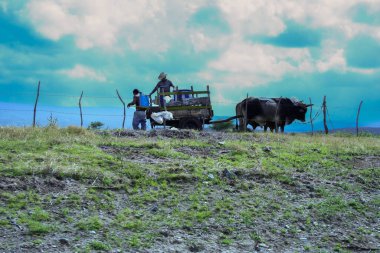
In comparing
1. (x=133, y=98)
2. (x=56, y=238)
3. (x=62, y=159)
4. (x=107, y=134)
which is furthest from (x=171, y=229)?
(x=133, y=98)

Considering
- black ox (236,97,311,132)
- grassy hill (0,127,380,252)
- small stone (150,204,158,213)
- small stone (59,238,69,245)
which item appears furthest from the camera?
black ox (236,97,311,132)

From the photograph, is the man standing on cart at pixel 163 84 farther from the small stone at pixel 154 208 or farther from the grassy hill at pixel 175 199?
the small stone at pixel 154 208

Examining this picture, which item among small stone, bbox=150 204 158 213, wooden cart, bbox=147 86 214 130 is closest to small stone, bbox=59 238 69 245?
small stone, bbox=150 204 158 213

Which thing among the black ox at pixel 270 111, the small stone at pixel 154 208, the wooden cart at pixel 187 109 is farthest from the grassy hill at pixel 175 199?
the black ox at pixel 270 111

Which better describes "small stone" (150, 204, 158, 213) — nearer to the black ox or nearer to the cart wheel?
the cart wheel

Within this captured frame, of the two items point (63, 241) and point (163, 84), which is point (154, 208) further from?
point (163, 84)

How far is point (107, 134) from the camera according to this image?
49.0 feet

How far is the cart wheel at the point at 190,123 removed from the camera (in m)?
20.7

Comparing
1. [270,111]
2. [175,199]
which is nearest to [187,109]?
[270,111]

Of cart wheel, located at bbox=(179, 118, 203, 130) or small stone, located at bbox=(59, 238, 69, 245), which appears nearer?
small stone, located at bbox=(59, 238, 69, 245)

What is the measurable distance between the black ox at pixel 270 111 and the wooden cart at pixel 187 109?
375cm

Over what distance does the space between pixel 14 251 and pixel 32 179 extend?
2396mm

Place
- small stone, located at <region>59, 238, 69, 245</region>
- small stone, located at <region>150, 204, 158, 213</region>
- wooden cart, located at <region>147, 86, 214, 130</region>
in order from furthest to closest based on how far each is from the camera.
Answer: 1. wooden cart, located at <region>147, 86, 214, 130</region>
2. small stone, located at <region>150, 204, 158, 213</region>
3. small stone, located at <region>59, 238, 69, 245</region>

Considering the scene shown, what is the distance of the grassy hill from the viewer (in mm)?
7129
